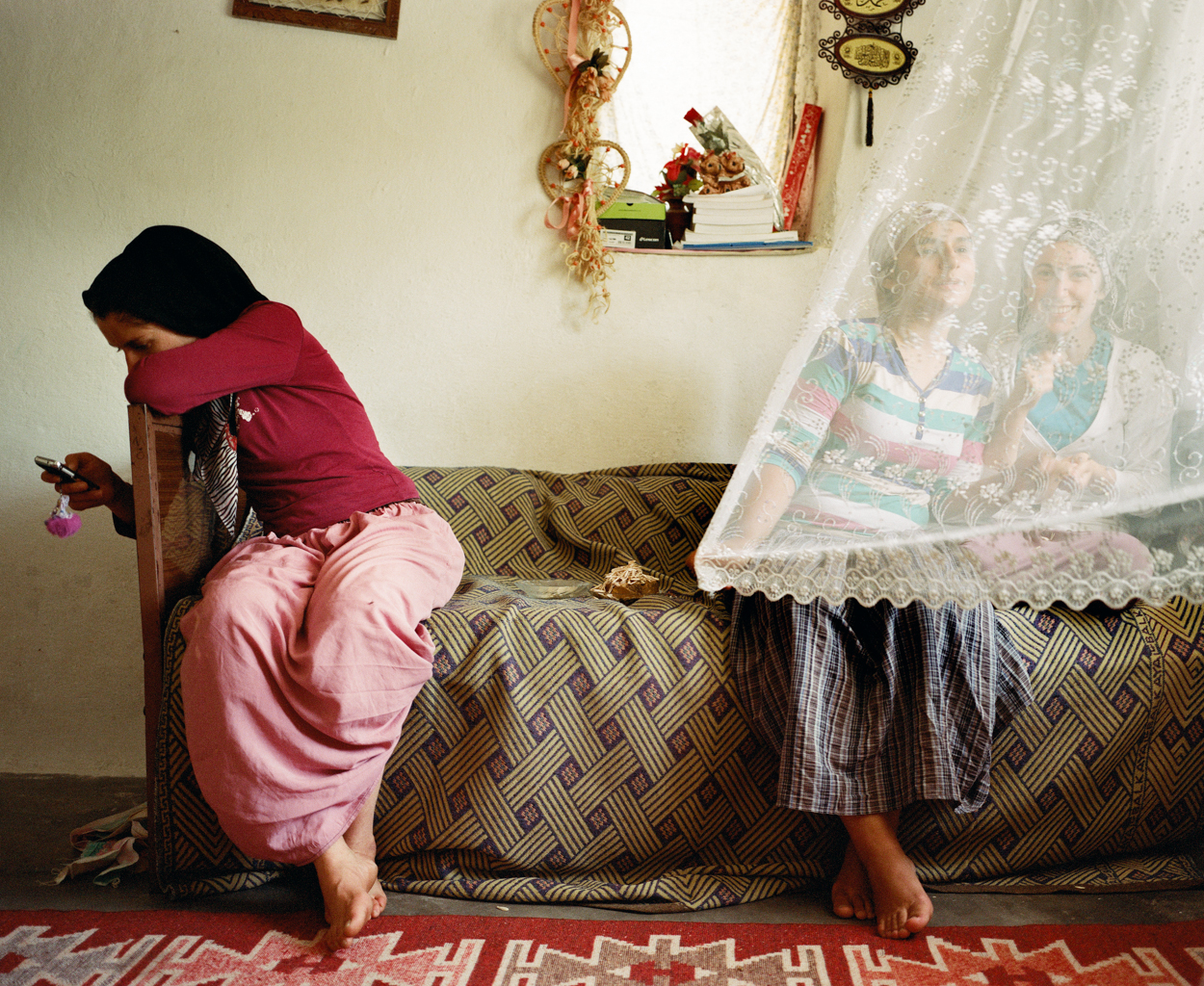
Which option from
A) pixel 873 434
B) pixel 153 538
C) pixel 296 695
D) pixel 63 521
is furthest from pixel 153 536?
pixel 873 434

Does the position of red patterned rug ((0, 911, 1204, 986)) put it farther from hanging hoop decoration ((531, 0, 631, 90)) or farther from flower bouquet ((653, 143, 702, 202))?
hanging hoop decoration ((531, 0, 631, 90))

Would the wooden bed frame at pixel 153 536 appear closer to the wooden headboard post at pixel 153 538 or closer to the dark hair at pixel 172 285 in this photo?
the wooden headboard post at pixel 153 538

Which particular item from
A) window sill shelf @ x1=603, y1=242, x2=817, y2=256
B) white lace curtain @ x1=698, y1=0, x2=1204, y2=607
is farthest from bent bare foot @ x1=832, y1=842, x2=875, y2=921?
window sill shelf @ x1=603, y1=242, x2=817, y2=256

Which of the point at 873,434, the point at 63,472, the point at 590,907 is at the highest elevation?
the point at 873,434

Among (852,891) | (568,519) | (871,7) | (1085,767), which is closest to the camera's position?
(852,891)

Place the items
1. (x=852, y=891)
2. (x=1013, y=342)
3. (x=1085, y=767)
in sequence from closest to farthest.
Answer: (x=1013, y=342) → (x=852, y=891) → (x=1085, y=767)

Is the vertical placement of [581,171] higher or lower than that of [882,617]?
higher

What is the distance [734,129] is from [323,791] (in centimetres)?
186

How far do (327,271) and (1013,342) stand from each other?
1.70 m

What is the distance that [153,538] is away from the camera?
141 centimetres

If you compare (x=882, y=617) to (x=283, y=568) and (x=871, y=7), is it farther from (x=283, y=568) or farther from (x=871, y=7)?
(x=871, y=7)

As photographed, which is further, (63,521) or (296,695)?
(63,521)

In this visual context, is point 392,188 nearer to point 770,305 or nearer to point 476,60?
point 476,60

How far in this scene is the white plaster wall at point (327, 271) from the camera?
209 centimetres
